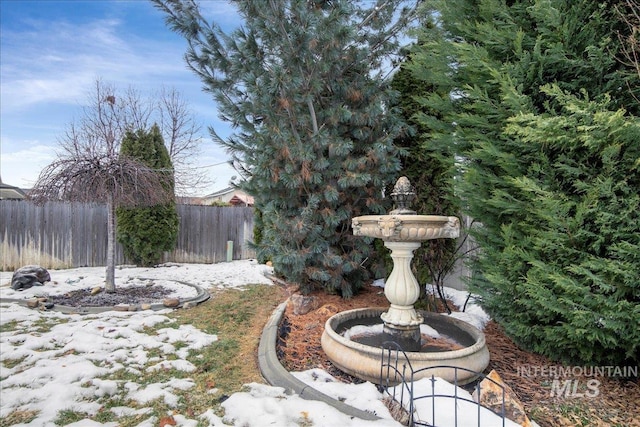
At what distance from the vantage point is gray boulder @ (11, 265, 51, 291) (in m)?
5.29

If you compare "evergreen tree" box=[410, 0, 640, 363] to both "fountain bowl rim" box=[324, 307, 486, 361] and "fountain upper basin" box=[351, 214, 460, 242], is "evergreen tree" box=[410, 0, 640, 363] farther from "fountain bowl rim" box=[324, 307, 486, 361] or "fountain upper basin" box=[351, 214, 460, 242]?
"fountain upper basin" box=[351, 214, 460, 242]

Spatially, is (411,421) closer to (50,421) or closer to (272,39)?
(50,421)

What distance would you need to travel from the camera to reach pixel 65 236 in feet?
25.6

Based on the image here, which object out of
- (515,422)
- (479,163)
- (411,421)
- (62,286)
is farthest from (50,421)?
(62,286)

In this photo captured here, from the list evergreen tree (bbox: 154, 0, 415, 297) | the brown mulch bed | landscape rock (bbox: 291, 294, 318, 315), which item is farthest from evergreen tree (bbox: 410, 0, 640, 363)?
landscape rock (bbox: 291, 294, 318, 315)

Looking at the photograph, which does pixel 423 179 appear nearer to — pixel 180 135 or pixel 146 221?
pixel 146 221

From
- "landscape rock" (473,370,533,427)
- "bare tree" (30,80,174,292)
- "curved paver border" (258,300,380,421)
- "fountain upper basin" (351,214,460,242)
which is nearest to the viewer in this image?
"landscape rock" (473,370,533,427)

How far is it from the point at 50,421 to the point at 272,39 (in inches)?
146

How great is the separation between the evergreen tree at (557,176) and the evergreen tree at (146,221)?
736 cm

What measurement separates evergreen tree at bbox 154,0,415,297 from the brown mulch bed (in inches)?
32.4

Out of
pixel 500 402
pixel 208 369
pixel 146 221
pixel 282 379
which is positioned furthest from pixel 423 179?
pixel 146 221

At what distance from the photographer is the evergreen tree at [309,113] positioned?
3.54 m

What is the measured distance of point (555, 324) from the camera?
235cm

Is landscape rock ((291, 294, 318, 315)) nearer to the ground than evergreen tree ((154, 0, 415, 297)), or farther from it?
nearer to the ground
